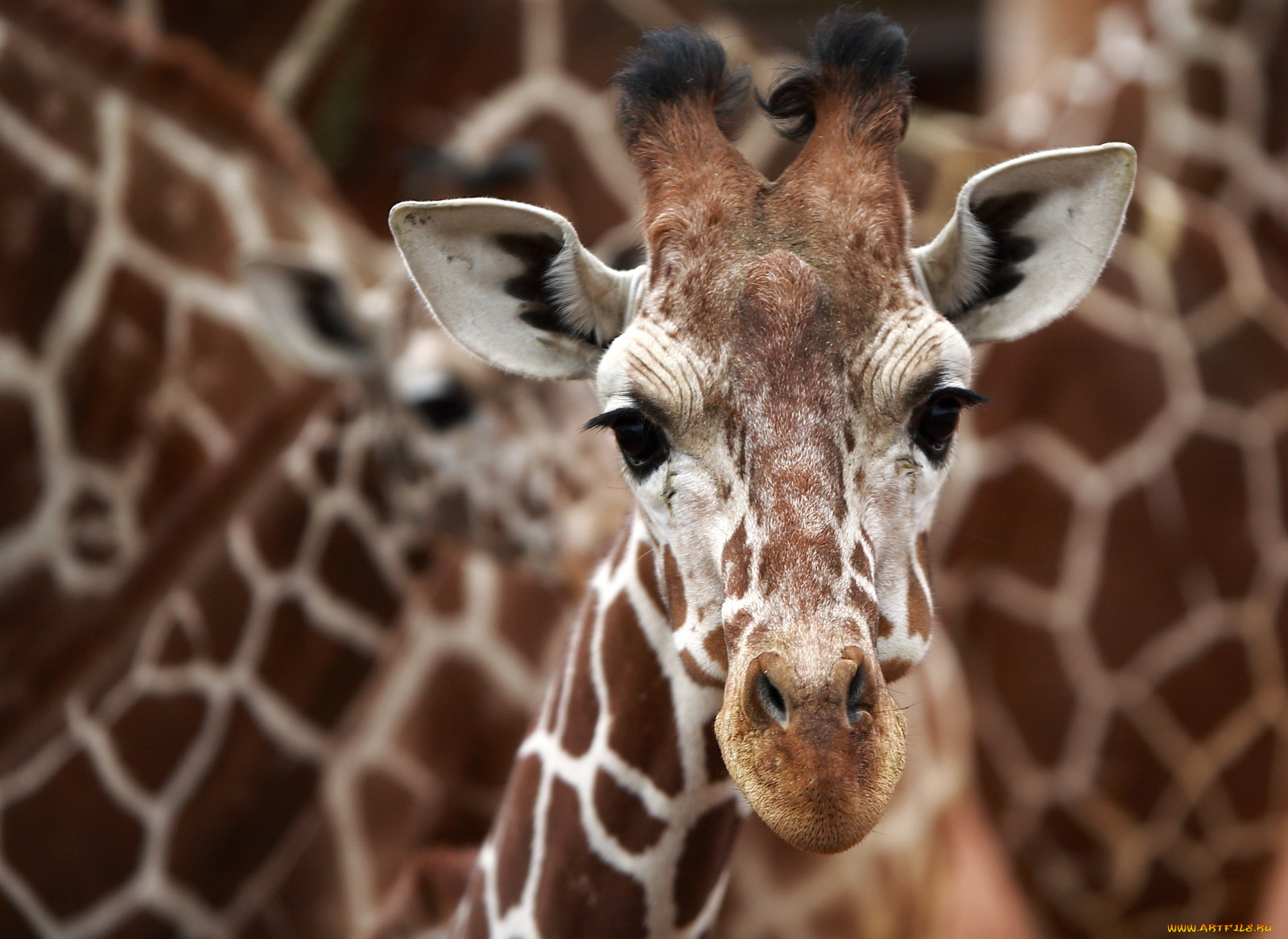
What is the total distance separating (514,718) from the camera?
3477mm

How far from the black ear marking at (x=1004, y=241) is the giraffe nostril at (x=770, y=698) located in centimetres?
65

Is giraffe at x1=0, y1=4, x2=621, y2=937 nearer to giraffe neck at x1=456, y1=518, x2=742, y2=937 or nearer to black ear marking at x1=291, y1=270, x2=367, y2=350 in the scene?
black ear marking at x1=291, y1=270, x2=367, y2=350

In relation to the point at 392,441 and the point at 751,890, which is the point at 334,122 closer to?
the point at 392,441

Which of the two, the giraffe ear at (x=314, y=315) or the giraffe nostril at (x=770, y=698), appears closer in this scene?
the giraffe nostril at (x=770, y=698)

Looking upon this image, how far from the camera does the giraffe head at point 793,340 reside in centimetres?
147

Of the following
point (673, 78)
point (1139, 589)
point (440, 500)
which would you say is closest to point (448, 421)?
point (440, 500)

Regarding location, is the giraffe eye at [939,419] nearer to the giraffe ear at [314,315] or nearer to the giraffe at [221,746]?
the giraffe at [221,746]

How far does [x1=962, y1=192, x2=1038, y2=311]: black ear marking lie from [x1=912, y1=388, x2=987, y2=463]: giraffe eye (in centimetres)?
21

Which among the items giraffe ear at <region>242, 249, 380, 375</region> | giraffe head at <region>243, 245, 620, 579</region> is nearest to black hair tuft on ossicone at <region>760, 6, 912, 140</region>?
giraffe head at <region>243, 245, 620, 579</region>

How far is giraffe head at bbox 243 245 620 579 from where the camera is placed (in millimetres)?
3430

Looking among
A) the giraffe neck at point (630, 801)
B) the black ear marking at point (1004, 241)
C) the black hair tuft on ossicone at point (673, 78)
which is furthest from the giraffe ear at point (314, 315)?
the black ear marking at point (1004, 241)

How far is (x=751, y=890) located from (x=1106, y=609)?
1.86m

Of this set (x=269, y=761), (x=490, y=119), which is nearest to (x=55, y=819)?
(x=269, y=761)

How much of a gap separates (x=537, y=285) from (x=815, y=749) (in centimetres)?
76
